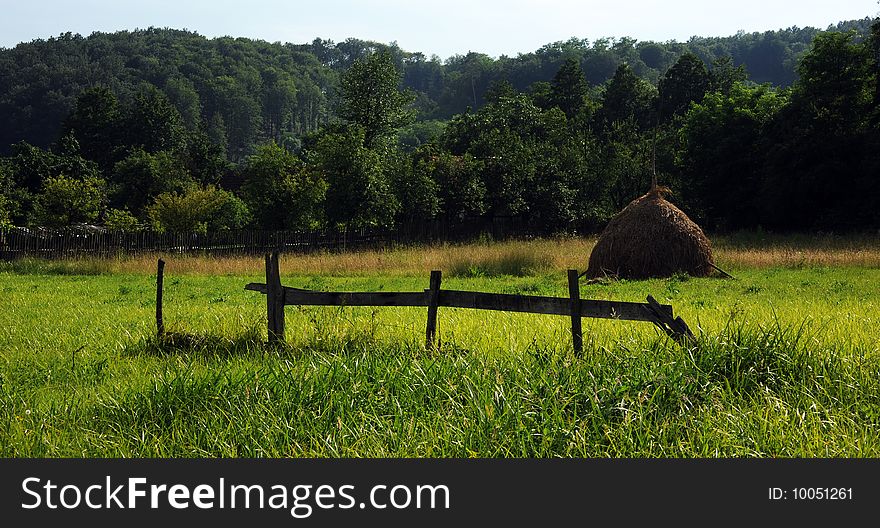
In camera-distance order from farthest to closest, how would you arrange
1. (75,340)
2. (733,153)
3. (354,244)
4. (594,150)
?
(594,150), (733,153), (354,244), (75,340)

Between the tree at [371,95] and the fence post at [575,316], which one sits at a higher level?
the tree at [371,95]

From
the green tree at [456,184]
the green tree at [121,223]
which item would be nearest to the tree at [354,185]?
the green tree at [456,184]

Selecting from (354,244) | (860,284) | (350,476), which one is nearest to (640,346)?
(350,476)

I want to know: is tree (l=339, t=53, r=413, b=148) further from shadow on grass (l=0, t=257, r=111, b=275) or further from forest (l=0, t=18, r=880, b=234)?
shadow on grass (l=0, t=257, r=111, b=275)

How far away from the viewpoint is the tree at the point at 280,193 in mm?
39469

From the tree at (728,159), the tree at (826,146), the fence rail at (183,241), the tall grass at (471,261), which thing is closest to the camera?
the tall grass at (471,261)

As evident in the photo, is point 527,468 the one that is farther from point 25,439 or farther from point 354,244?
point 354,244

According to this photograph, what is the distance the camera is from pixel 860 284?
60.0 feet

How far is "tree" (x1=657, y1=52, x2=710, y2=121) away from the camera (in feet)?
212

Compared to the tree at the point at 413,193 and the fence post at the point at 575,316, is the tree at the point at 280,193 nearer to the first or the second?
the tree at the point at 413,193

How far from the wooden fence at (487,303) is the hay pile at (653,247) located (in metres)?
14.8

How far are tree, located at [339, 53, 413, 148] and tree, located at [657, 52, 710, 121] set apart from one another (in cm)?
2522

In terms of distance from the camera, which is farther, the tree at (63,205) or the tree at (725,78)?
the tree at (725,78)

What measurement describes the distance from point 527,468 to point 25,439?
383 cm
